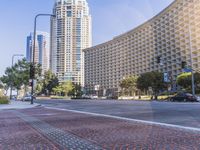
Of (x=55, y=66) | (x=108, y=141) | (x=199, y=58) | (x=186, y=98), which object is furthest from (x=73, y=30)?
(x=108, y=141)

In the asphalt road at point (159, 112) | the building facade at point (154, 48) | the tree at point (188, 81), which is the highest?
the building facade at point (154, 48)

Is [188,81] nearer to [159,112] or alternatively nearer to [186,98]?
[186,98]

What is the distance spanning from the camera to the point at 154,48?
145875mm

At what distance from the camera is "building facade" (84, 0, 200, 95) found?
120438 mm

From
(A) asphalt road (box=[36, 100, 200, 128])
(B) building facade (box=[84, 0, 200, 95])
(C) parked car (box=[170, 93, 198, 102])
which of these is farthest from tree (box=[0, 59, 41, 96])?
(B) building facade (box=[84, 0, 200, 95])

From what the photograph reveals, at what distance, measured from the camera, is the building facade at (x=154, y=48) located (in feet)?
395

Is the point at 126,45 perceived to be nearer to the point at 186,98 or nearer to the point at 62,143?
the point at 186,98

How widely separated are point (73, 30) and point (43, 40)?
6777 cm

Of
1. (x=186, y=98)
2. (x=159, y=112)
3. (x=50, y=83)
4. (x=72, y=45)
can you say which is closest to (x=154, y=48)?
(x=72, y=45)

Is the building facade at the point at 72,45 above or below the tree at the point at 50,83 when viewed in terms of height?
above

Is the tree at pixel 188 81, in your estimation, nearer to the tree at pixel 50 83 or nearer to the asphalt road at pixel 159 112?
the asphalt road at pixel 159 112

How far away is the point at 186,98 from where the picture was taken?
43.3m

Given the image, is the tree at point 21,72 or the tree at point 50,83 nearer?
the tree at point 21,72

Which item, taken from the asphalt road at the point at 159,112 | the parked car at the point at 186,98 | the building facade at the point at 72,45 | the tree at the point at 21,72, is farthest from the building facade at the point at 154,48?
the asphalt road at the point at 159,112
